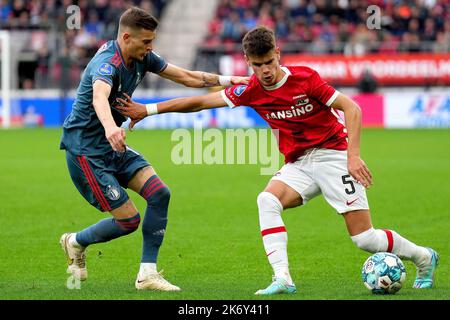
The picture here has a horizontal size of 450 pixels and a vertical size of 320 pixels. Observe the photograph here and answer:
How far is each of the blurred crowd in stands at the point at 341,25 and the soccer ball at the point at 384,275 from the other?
2752 centimetres

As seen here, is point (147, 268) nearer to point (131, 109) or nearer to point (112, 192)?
point (112, 192)

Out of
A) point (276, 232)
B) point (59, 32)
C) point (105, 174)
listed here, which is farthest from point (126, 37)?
point (59, 32)

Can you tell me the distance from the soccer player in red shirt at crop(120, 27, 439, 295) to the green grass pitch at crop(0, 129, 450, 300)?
0.36 meters

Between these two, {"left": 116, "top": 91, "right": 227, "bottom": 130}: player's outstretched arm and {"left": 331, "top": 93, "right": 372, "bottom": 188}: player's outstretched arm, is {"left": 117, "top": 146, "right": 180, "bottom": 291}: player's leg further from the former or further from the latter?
{"left": 331, "top": 93, "right": 372, "bottom": 188}: player's outstretched arm

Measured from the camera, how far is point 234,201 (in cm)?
1502

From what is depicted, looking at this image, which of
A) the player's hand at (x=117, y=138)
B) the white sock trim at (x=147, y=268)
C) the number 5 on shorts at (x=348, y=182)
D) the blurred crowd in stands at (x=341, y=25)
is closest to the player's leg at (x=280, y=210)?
the number 5 on shorts at (x=348, y=182)

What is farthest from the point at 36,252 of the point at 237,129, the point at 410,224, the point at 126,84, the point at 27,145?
the point at 237,129

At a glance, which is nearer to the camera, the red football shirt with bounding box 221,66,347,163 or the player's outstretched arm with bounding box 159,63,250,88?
the red football shirt with bounding box 221,66,347,163

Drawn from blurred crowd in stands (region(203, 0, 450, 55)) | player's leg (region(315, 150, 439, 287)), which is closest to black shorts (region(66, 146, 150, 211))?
player's leg (region(315, 150, 439, 287))

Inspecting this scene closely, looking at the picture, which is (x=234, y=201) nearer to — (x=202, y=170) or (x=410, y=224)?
(x=410, y=224)

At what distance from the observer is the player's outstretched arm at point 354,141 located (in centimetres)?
725

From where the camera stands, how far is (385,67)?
3419 cm

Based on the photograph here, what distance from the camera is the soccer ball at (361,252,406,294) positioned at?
7.47 meters

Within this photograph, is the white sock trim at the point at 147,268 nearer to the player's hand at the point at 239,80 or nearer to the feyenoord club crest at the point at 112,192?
the feyenoord club crest at the point at 112,192
